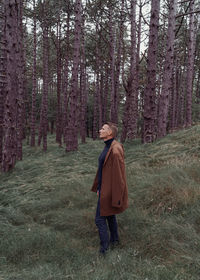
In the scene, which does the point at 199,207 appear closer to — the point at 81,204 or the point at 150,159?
the point at 81,204

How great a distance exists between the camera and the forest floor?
3.19 meters

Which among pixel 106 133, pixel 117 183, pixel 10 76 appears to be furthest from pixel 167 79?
pixel 117 183

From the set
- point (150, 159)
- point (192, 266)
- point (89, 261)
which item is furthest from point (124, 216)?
point (150, 159)

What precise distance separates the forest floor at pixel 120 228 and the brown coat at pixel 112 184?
0.65 meters

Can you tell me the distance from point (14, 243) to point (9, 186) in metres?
4.10

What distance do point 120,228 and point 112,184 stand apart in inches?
47.5

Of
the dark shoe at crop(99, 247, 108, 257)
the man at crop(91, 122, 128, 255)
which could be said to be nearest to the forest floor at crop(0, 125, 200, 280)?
the dark shoe at crop(99, 247, 108, 257)

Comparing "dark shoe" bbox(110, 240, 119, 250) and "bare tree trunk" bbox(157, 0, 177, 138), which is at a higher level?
"bare tree trunk" bbox(157, 0, 177, 138)

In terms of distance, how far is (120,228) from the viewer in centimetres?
447

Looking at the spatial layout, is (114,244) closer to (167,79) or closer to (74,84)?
(167,79)

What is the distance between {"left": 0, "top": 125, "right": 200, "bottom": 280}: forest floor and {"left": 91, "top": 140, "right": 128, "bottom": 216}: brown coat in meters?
0.65

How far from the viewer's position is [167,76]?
11.0 metres

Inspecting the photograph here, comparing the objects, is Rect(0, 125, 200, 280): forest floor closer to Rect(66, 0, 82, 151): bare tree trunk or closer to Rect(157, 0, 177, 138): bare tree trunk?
Rect(157, 0, 177, 138): bare tree trunk

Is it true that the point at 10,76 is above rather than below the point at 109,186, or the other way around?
above
